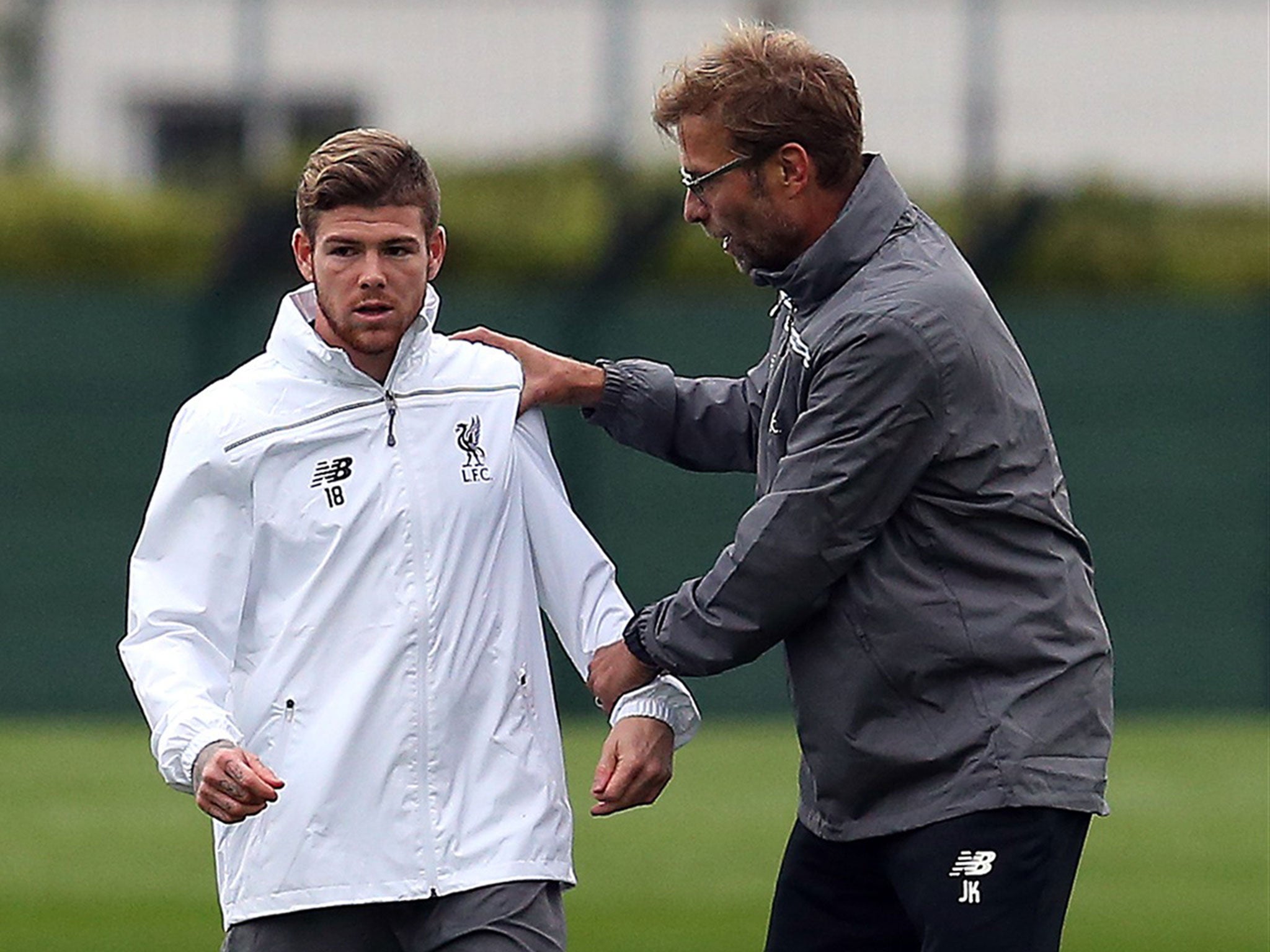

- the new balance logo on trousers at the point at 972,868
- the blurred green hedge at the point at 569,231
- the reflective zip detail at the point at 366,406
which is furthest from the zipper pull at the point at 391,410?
the blurred green hedge at the point at 569,231

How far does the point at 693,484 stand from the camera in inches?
656

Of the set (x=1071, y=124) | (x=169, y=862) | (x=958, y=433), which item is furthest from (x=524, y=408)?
(x=1071, y=124)

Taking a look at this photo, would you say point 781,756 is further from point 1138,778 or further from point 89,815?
point 89,815

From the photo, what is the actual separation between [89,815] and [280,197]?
705 centimetres

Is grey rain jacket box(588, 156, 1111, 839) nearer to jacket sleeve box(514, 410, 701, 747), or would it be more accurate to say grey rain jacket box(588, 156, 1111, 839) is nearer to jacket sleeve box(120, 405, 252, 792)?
jacket sleeve box(514, 410, 701, 747)

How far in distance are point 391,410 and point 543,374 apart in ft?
1.54

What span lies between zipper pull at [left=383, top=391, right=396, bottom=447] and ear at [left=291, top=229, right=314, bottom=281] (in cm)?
26

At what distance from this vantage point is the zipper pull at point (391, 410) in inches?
190

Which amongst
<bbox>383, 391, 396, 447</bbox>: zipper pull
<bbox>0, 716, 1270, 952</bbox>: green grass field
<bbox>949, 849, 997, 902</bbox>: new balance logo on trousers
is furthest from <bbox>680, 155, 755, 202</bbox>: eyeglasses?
<bbox>0, 716, 1270, 952</bbox>: green grass field

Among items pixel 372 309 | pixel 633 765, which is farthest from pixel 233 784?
pixel 372 309

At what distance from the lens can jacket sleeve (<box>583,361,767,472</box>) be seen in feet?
18.0

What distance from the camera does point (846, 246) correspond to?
4754 millimetres

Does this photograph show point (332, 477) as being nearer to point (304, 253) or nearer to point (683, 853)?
point (304, 253)

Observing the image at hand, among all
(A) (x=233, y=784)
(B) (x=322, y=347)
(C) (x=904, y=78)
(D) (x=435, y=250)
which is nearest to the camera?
(A) (x=233, y=784)
